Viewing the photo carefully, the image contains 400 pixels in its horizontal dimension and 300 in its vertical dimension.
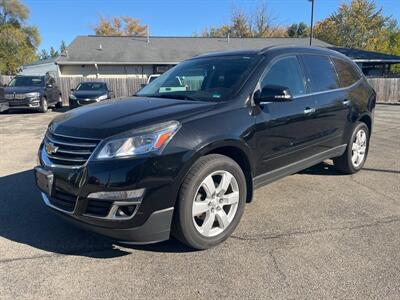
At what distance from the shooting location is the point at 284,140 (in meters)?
4.17

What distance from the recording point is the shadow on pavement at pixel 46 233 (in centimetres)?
343

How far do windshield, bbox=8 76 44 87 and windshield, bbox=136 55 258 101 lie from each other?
14360 mm

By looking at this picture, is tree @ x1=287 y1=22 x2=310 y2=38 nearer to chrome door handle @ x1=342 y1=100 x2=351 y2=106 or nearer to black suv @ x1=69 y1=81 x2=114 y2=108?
black suv @ x1=69 y1=81 x2=114 y2=108

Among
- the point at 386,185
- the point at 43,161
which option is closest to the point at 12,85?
the point at 43,161

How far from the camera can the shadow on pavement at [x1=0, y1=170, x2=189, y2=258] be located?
343 centimetres

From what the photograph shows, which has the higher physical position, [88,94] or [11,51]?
[11,51]

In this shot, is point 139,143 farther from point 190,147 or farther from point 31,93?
point 31,93

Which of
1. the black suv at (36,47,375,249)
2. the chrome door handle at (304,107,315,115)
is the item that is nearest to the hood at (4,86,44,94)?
the black suv at (36,47,375,249)

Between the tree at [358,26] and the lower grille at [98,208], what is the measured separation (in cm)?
5229

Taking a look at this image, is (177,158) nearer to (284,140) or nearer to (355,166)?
(284,140)

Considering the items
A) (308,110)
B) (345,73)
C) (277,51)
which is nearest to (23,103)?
(345,73)

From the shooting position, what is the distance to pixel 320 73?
16.1 feet

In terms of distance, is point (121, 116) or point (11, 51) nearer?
point (121, 116)

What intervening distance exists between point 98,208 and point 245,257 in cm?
137
